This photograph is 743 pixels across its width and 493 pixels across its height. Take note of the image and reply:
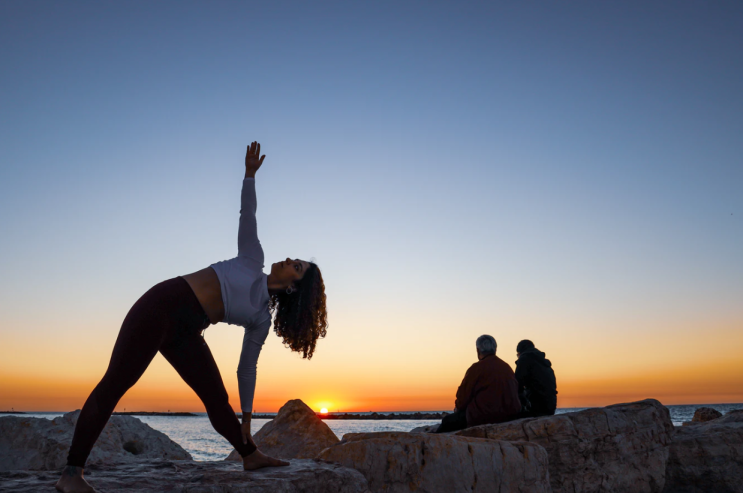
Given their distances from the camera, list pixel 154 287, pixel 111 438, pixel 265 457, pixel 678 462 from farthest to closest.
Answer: pixel 111 438 < pixel 678 462 < pixel 265 457 < pixel 154 287

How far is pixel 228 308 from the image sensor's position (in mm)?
3506

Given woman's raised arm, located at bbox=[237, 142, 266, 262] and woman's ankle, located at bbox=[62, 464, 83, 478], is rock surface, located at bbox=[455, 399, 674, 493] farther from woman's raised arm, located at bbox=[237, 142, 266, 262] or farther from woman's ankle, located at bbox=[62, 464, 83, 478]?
woman's ankle, located at bbox=[62, 464, 83, 478]

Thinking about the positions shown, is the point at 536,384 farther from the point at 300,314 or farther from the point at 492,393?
the point at 300,314

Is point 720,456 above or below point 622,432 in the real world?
below

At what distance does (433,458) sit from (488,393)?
3206 millimetres

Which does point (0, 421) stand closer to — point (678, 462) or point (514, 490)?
point (514, 490)

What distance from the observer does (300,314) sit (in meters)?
3.84

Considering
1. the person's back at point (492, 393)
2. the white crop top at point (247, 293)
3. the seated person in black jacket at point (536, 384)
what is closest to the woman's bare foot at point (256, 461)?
the white crop top at point (247, 293)

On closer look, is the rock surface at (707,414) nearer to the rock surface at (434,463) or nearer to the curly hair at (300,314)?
the rock surface at (434,463)

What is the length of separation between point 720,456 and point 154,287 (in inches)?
332

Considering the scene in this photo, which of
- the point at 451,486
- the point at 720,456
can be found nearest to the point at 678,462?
the point at 720,456

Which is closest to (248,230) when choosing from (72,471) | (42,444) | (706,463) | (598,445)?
(72,471)

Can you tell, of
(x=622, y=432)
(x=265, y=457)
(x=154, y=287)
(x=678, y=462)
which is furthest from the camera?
(x=678, y=462)

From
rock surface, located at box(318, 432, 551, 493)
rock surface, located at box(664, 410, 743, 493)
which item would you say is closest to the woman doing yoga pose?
rock surface, located at box(318, 432, 551, 493)
